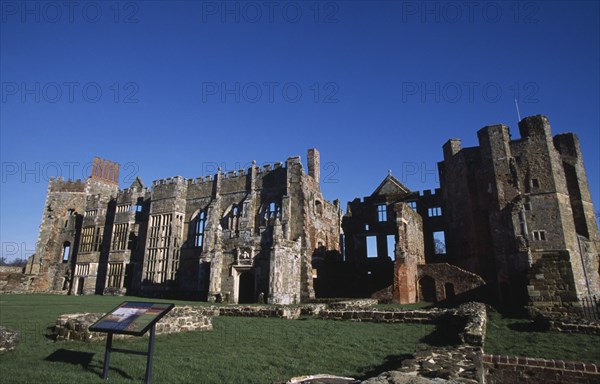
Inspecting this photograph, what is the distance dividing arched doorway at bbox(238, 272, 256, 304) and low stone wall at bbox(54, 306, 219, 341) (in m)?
15.3

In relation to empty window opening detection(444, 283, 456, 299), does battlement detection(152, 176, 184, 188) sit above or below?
above

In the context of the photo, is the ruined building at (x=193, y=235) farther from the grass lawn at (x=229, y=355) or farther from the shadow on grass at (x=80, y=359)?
the shadow on grass at (x=80, y=359)

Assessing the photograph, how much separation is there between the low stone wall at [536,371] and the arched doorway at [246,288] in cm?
→ 2245

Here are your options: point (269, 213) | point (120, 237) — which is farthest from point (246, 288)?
point (120, 237)

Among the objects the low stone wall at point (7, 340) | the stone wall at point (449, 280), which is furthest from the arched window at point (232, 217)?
the low stone wall at point (7, 340)

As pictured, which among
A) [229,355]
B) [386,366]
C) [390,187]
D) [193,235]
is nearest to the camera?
[386,366]

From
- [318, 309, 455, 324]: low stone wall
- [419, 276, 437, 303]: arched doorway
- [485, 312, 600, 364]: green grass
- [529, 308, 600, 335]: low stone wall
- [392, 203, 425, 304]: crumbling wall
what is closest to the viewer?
[485, 312, 600, 364]: green grass

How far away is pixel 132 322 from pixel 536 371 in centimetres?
837

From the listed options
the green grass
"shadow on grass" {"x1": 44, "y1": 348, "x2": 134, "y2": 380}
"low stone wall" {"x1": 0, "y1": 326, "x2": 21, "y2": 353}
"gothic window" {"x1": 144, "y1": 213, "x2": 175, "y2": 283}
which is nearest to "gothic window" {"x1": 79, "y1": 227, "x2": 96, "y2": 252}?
→ "gothic window" {"x1": 144, "y1": 213, "x2": 175, "y2": 283}

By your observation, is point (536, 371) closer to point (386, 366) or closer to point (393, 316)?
point (386, 366)

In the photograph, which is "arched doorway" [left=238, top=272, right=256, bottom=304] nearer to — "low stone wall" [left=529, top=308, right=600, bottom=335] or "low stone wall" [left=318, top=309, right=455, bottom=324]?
"low stone wall" [left=318, top=309, right=455, bottom=324]

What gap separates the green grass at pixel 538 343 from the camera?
9.75 metres

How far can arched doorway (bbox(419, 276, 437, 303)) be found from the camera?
28.7 m

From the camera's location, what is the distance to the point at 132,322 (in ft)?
24.1
